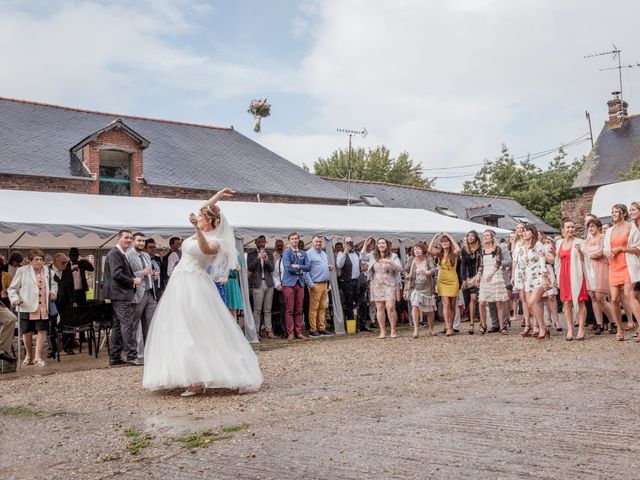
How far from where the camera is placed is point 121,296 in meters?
9.20

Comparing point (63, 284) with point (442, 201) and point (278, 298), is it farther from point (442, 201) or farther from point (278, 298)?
point (442, 201)

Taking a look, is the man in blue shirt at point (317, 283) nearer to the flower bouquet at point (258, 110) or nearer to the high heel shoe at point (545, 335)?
the high heel shoe at point (545, 335)

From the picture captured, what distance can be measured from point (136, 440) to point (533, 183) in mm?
45117

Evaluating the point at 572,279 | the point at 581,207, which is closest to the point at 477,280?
the point at 572,279

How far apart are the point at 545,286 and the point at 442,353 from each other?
194 centimetres

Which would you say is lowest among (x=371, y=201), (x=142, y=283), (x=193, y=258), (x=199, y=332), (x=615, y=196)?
(x=199, y=332)

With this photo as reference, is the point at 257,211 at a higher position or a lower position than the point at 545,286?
higher

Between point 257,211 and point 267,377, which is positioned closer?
point 267,377

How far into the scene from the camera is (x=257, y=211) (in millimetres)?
14281

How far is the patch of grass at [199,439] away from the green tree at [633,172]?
105 feet

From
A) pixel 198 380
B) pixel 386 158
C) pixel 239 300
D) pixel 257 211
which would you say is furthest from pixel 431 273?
pixel 386 158

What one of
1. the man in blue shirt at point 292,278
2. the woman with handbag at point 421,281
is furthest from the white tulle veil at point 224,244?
the man in blue shirt at point 292,278

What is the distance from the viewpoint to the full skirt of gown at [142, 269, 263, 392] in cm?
638

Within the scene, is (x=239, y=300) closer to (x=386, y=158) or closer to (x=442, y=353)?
(x=442, y=353)
